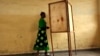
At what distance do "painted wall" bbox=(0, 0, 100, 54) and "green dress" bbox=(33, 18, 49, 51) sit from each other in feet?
1.35

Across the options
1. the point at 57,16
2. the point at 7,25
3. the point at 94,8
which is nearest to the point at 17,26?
the point at 7,25

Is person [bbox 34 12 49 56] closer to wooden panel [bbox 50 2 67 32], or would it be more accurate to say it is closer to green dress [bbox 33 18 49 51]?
green dress [bbox 33 18 49 51]

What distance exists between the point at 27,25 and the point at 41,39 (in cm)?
72

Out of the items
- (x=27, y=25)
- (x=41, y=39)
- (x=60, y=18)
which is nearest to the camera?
(x=60, y=18)

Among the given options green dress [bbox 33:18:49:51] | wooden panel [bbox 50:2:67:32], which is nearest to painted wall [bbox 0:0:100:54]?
green dress [bbox 33:18:49:51]

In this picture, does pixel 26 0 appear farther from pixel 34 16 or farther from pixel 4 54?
pixel 4 54

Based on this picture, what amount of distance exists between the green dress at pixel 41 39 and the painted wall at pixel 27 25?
413mm

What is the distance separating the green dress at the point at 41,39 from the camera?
15.1 feet

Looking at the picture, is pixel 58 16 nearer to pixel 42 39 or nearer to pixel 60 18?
pixel 60 18

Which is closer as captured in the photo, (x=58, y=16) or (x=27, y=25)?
(x=58, y=16)

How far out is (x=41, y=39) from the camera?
465cm

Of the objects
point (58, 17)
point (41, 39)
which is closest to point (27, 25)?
point (41, 39)

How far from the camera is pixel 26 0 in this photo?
513 centimetres

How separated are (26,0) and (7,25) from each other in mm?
930
